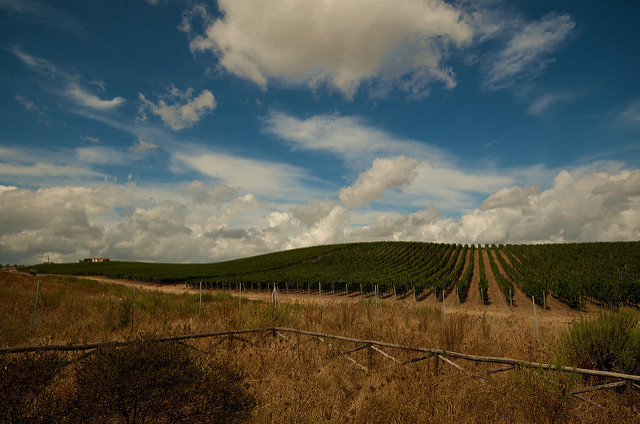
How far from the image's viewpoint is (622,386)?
5.78 metres

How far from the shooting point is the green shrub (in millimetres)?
6551

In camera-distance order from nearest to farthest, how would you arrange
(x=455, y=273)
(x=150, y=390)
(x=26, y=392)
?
(x=26, y=392)
(x=150, y=390)
(x=455, y=273)

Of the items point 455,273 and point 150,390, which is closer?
point 150,390

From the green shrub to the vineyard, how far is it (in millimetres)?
20449

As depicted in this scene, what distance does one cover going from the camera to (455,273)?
45594mm

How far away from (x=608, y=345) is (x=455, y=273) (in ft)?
136

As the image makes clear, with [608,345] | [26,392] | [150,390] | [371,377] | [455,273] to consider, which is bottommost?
[455,273]

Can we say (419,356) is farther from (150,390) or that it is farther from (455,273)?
(455,273)

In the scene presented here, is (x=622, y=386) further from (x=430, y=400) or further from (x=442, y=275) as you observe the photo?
(x=442, y=275)

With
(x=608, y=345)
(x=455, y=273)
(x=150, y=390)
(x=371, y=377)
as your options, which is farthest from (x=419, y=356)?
(x=455, y=273)

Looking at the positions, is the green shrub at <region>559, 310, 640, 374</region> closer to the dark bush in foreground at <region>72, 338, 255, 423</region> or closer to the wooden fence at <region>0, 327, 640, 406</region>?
the wooden fence at <region>0, 327, 640, 406</region>

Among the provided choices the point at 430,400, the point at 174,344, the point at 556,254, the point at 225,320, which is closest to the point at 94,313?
the point at 225,320

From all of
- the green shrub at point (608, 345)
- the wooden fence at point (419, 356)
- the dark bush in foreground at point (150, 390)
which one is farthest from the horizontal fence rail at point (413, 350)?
the green shrub at point (608, 345)

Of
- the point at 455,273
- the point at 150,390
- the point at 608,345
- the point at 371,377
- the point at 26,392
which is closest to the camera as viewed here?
the point at 26,392
